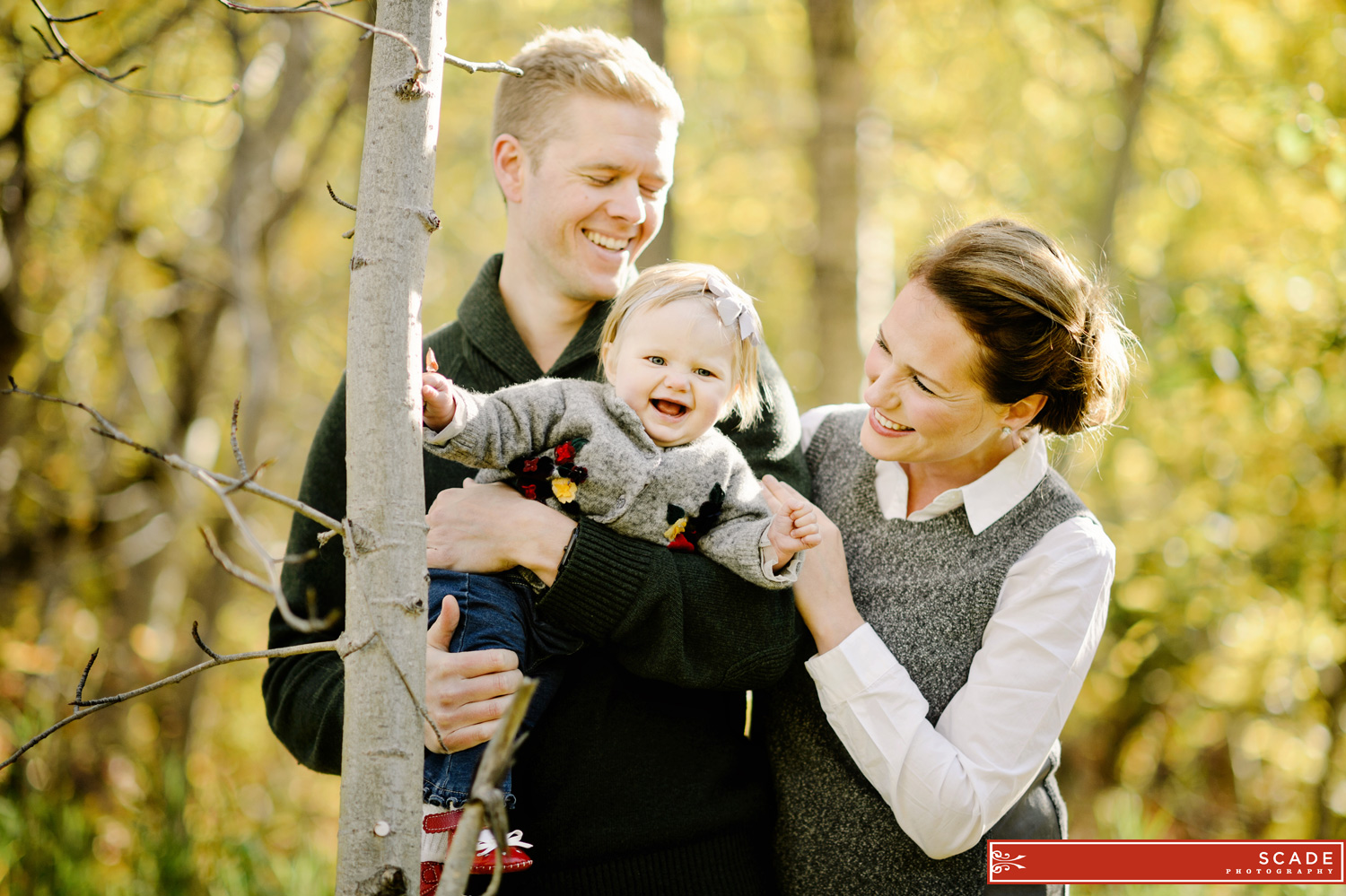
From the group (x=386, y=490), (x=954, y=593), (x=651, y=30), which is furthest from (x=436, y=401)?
(x=651, y=30)

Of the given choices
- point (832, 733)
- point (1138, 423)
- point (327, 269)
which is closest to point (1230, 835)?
point (1138, 423)

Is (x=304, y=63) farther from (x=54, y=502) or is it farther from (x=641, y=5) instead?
(x=54, y=502)

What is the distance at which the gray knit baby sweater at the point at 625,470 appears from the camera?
1694 mm

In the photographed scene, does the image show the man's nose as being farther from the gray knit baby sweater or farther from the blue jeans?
the blue jeans

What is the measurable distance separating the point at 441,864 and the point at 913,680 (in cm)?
91

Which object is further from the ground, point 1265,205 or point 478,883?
point 1265,205

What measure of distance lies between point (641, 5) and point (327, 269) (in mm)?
5628

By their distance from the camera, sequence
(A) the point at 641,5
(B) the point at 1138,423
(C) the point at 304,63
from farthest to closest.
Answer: (B) the point at 1138,423
(C) the point at 304,63
(A) the point at 641,5

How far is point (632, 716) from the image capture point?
1769mm

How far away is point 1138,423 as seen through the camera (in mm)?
4668

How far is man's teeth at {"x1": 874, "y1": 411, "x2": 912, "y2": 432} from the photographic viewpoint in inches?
73.9

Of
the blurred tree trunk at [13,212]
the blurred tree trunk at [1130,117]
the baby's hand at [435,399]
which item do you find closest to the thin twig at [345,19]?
Answer: the baby's hand at [435,399]

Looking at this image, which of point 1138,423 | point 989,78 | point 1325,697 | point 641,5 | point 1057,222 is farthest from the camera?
point 989,78

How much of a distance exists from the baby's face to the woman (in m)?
0.21
